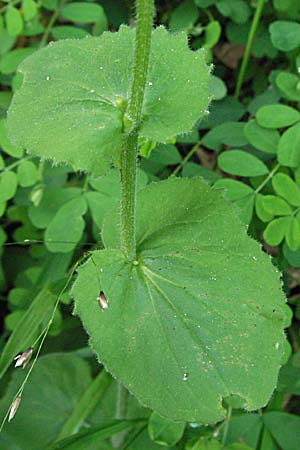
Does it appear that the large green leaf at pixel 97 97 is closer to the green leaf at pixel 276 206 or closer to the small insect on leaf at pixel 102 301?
the small insect on leaf at pixel 102 301

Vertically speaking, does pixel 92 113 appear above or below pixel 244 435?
above

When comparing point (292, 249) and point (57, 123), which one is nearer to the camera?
point (57, 123)

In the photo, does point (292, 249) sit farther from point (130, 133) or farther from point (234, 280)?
point (130, 133)

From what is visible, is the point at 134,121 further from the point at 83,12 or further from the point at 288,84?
the point at 83,12

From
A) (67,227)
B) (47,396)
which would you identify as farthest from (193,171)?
(47,396)

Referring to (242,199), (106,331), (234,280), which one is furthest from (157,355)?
(242,199)

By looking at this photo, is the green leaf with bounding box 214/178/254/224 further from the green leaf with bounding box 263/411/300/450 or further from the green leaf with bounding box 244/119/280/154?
the green leaf with bounding box 263/411/300/450
